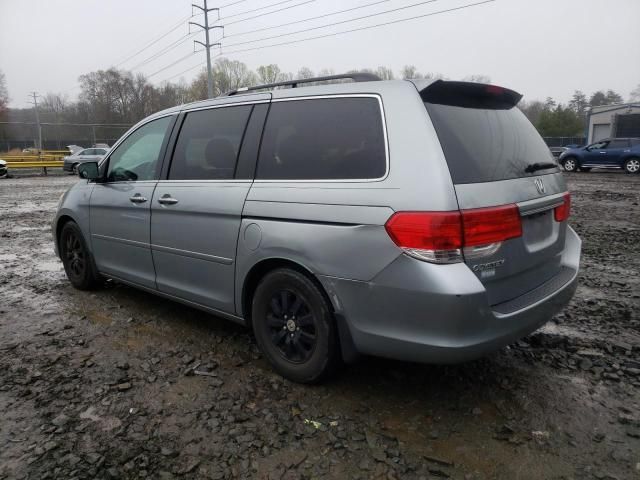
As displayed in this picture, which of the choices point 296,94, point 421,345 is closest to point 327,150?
point 296,94

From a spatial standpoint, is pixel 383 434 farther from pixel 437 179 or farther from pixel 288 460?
pixel 437 179

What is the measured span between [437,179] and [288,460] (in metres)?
1.58

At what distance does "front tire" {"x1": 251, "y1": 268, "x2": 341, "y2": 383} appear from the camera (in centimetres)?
279

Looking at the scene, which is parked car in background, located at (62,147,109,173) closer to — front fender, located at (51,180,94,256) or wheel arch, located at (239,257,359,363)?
front fender, located at (51,180,94,256)

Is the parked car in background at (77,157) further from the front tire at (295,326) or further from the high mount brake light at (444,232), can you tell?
the high mount brake light at (444,232)

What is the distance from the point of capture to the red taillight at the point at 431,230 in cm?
231

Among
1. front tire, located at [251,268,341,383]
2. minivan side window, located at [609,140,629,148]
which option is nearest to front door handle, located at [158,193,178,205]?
front tire, located at [251,268,341,383]

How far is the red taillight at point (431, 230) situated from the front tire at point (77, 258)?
3.68m

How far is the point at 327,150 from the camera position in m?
2.85

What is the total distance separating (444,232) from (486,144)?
74 centimetres

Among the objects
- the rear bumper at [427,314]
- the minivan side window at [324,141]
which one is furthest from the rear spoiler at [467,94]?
the rear bumper at [427,314]

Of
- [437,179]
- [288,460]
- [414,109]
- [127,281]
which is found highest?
[414,109]

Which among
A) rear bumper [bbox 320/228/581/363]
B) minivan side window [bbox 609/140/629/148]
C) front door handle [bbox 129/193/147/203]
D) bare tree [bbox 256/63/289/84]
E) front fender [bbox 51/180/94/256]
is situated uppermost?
bare tree [bbox 256/63/289/84]

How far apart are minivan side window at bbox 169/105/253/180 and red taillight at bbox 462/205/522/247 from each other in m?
1.71
